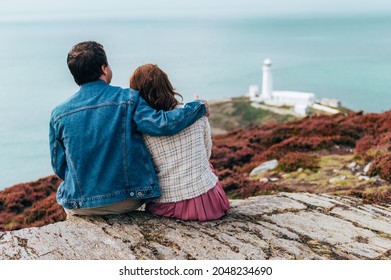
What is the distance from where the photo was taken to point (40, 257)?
4.73 meters

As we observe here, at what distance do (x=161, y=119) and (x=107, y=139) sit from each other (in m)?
0.66

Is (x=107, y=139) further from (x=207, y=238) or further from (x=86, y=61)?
(x=207, y=238)

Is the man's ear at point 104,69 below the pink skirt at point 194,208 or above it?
above

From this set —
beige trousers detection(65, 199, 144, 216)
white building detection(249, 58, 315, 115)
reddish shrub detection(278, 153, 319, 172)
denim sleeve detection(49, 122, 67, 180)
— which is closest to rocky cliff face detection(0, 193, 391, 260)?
beige trousers detection(65, 199, 144, 216)

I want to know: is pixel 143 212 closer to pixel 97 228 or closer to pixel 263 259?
pixel 97 228

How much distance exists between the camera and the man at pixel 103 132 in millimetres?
5094

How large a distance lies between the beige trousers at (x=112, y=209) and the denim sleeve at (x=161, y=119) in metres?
0.99

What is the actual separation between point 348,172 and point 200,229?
6.73 metres

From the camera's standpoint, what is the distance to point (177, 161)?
212 inches

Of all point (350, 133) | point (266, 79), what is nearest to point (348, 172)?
point (350, 133)

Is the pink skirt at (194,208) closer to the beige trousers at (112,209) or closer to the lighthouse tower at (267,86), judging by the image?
the beige trousers at (112,209)

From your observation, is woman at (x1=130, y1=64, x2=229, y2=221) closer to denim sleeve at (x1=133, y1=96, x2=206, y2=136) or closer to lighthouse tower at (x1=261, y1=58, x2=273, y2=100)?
denim sleeve at (x1=133, y1=96, x2=206, y2=136)

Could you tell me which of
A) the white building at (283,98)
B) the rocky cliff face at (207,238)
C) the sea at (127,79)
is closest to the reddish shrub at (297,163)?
the sea at (127,79)

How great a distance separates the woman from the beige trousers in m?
0.23
